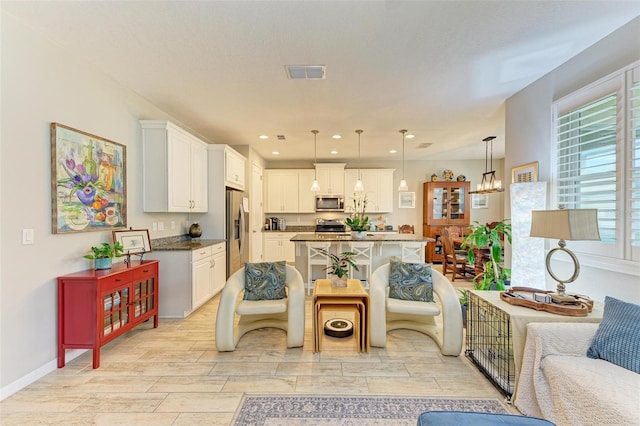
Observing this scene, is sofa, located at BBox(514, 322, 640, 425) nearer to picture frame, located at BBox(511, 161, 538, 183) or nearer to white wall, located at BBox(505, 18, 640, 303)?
white wall, located at BBox(505, 18, 640, 303)

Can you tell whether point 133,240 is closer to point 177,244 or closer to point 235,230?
point 177,244

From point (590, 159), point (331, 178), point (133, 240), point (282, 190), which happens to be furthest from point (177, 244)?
point (590, 159)

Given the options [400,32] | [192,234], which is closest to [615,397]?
[400,32]

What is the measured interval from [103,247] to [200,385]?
1623 mm

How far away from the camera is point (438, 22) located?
202 centimetres

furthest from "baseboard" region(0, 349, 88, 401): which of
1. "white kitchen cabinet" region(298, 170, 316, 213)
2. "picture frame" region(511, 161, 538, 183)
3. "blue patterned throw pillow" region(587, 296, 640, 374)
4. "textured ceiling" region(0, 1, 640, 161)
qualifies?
"white kitchen cabinet" region(298, 170, 316, 213)

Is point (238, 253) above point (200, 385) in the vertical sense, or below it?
above

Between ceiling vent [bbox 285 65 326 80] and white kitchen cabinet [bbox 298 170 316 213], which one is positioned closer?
ceiling vent [bbox 285 65 326 80]

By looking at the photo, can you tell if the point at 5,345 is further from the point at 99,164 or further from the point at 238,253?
the point at 238,253

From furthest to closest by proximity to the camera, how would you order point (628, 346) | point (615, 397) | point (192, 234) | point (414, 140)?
point (414, 140)
point (192, 234)
point (628, 346)
point (615, 397)

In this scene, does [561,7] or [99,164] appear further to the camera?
[99,164]

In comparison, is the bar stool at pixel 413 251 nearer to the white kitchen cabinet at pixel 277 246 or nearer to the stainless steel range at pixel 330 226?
the stainless steel range at pixel 330 226

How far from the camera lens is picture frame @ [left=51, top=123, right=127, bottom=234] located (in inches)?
90.9

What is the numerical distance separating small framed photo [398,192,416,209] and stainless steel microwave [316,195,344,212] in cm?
159
